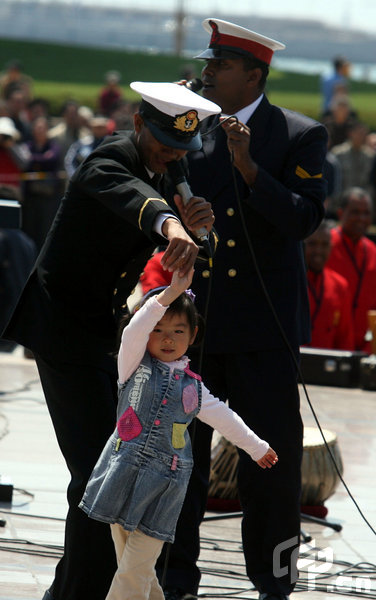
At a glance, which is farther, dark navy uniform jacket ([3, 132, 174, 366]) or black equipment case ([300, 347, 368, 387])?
black equipment case ([300, 347, 368, 387])

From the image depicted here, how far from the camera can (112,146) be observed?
12.3ft

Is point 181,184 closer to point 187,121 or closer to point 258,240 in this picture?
point 187,121

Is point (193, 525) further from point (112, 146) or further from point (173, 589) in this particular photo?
point (112, 146)

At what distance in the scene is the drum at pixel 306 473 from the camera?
6.00 meters

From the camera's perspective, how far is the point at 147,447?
12.1 feet

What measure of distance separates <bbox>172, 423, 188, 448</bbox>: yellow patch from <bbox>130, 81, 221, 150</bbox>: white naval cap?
33.5 inches

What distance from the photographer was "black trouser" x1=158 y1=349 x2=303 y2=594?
4.44 metres

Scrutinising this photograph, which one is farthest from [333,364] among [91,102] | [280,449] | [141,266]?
[91,102]

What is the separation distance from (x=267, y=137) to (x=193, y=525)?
1.47m

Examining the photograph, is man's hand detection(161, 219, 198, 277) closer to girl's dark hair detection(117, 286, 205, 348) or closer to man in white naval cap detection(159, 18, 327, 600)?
girl's dark hair detection(117, 286, 205, 348)

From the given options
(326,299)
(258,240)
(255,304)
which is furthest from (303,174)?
(326,299)

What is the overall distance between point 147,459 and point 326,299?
5735 mm

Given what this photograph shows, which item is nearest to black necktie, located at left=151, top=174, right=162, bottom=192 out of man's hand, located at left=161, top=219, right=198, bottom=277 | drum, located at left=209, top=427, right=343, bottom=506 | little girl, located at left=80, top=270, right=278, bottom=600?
little girl, located at left=80, top=270, right=278, bottom=600

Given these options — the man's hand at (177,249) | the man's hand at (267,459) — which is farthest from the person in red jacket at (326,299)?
the man's hand at (177,249)
